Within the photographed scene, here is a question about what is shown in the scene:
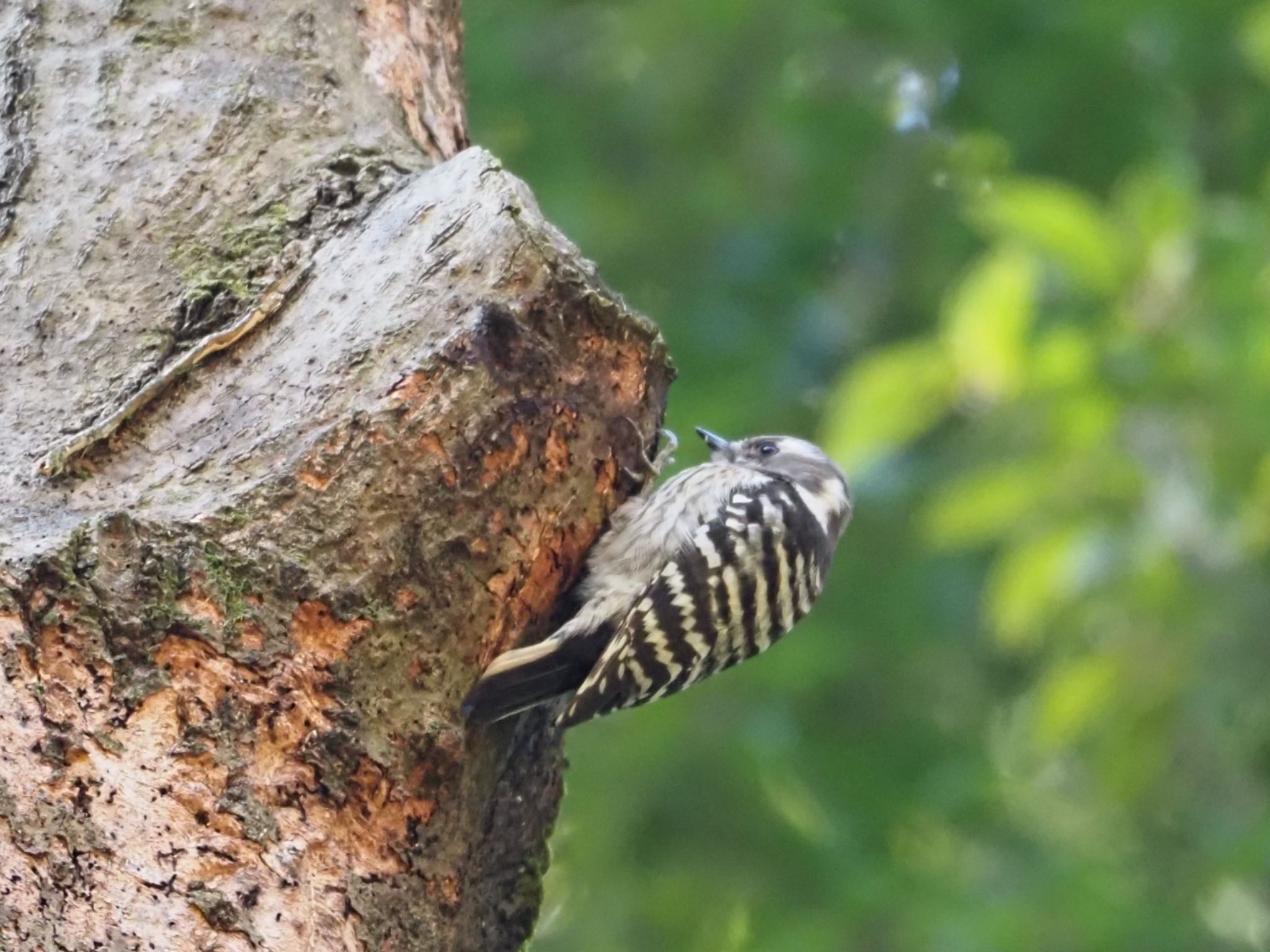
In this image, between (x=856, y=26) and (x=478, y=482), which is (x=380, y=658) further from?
(x=856, y=26)

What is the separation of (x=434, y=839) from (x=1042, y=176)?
3481 mm

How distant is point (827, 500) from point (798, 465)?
128 mm

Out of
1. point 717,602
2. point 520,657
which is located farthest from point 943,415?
point 520,657

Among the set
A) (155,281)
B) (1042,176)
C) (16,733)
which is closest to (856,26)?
(1042,176)

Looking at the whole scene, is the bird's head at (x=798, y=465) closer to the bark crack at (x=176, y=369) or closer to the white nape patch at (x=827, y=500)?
the white nape patch at (x=827, y=500)

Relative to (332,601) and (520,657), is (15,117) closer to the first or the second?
(332,601)

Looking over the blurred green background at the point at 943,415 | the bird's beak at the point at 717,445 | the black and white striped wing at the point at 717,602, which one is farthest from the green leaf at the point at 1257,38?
the black and white striped wing at the point at 717,602

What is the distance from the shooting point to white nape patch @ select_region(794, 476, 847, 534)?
411cm

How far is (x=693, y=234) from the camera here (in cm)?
547

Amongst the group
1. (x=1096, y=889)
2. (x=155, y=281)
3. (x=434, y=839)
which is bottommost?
(x=1096, y=889)

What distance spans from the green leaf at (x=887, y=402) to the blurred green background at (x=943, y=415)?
0.02 meters

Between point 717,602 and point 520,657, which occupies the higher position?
point 520,657

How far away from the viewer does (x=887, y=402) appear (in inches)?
205

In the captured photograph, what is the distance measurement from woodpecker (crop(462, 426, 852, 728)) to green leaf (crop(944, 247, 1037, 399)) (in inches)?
52.0
